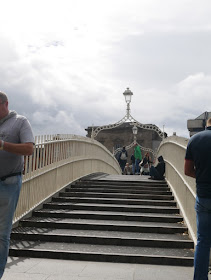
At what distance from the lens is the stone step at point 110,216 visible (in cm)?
651

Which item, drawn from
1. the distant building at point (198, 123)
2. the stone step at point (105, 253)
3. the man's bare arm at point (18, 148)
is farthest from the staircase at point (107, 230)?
the distant building at point (198, 123)

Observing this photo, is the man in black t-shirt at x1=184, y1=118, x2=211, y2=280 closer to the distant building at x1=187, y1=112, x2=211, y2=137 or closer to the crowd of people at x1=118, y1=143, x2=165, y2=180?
the distant building at x1=187, y1=112, x2=211, y2=137

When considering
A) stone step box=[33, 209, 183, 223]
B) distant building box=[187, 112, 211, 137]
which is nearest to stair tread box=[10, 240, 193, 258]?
stone step box=[33, 209, 183, 223]

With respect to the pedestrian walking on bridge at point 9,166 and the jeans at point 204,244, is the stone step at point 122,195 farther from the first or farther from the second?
the pedestrian walking on bridge at point 9,166

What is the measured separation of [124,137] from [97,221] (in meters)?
50.3

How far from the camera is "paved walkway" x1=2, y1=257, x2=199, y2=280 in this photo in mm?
4012

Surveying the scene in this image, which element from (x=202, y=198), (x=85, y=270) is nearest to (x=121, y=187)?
(x=85, y=270)

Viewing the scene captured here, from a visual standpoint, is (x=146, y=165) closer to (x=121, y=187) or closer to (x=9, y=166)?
(x=121, y=187)

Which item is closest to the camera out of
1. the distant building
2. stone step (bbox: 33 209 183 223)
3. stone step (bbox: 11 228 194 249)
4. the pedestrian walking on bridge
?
the pedestrian walking on bridge

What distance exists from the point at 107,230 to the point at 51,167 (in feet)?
8.28

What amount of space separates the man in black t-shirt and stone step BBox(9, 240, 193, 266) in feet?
4.61

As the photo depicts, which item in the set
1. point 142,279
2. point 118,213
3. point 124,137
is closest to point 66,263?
point 142,279

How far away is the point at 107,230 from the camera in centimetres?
601

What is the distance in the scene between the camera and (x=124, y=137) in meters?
56.6
